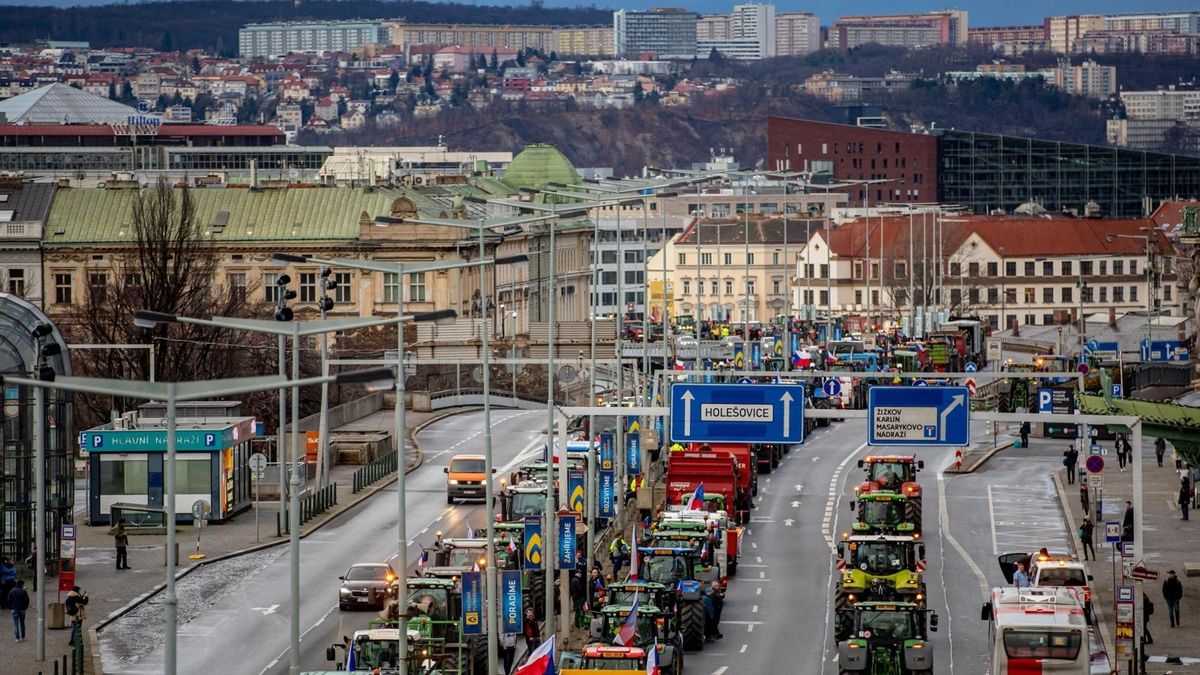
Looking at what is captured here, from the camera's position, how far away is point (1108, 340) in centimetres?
13175

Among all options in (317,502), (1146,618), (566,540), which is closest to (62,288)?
(317,502)

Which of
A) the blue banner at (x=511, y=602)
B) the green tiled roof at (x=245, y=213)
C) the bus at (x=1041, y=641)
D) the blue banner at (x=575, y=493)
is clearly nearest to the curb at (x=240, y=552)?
the blue banner at (x=575, y=493)

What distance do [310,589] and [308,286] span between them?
281 ft

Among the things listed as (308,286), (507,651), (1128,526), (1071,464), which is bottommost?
(507,651)

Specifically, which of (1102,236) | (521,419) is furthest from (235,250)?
(1102,236)

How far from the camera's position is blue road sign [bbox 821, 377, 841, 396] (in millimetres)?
102688


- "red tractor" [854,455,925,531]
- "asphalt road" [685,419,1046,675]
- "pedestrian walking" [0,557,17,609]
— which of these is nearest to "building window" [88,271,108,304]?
"asphalt road" [685,419,1046,675]

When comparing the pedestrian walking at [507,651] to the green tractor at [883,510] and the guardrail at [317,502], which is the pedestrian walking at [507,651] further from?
the guardrail at [317,502]

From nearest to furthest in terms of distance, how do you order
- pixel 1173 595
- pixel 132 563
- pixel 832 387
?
pixel 1173 595 < pixel 132 563 < pixel 832 387

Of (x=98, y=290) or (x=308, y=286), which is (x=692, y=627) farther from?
(x=308, y=286)

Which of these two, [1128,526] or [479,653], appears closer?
[479,653]

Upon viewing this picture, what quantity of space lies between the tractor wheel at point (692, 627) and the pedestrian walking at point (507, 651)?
3.80 metres

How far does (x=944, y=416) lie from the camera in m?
58.8

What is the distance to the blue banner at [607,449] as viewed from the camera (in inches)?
3061
